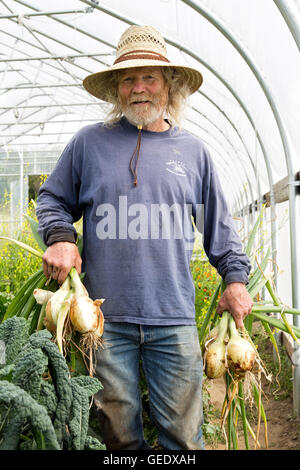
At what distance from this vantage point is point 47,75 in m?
9.79

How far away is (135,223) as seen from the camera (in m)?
1.67

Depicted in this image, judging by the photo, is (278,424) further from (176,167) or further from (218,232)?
(176,167)

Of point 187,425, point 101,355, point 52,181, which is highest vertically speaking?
point 52,181

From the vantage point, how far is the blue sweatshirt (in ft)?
5.42

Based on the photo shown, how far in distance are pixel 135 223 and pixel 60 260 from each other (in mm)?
308

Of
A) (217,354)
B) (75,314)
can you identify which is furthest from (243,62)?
(75,314)

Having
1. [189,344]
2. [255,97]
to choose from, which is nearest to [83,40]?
[255,97]

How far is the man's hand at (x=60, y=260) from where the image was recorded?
1488mm

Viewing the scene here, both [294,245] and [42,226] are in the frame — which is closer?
[42,226]

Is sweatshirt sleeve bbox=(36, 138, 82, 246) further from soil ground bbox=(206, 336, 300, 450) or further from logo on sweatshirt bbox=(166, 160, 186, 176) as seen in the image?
soil ground bbox=(206, 336, 300, 450)

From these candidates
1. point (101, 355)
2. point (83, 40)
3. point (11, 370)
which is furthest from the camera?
point (83, 40)

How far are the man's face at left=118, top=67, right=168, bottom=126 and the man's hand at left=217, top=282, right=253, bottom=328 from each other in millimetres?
664

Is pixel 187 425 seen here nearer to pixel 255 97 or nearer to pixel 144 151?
pixel 144 151

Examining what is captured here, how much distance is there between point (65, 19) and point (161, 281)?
179 inches
